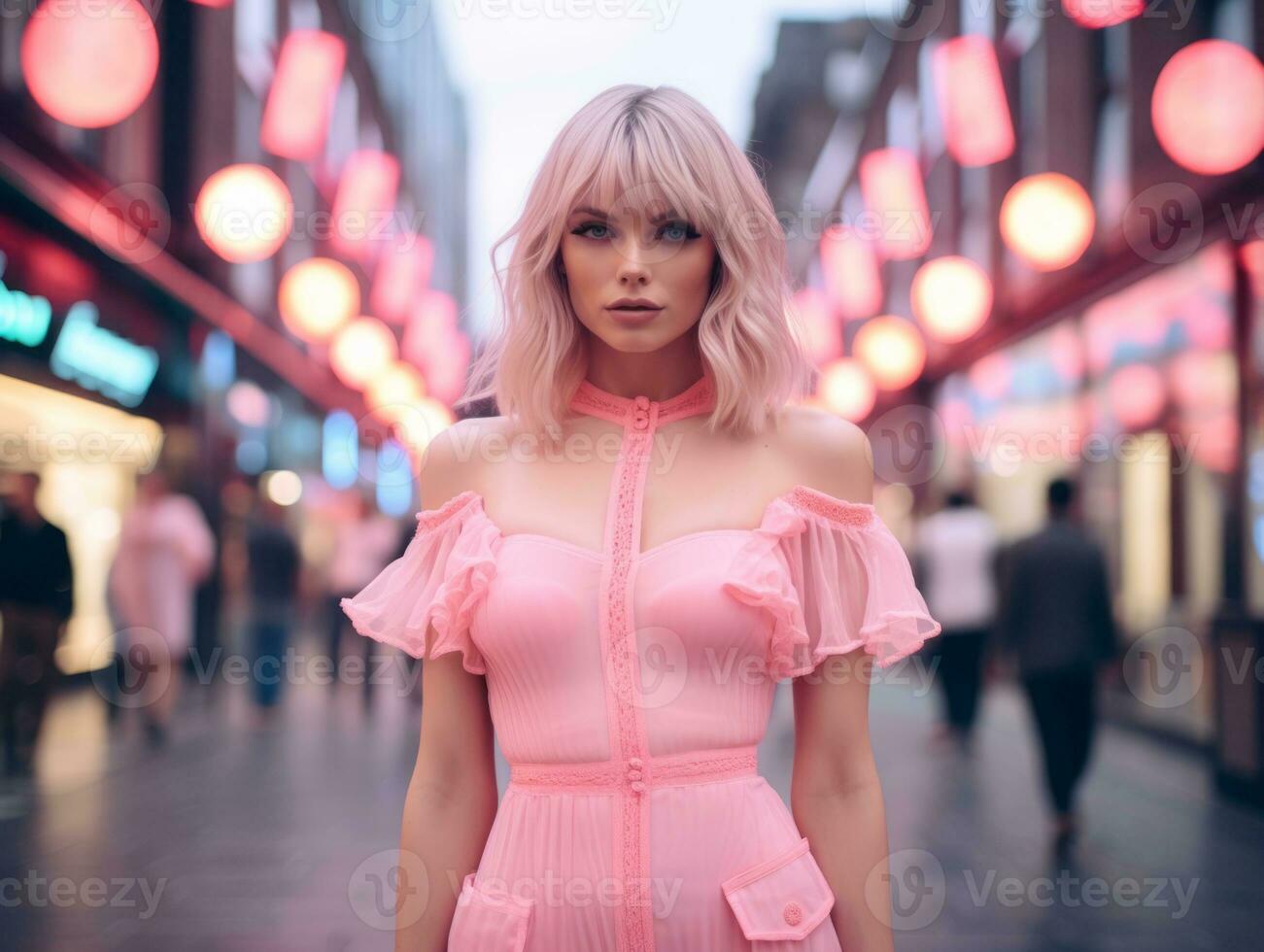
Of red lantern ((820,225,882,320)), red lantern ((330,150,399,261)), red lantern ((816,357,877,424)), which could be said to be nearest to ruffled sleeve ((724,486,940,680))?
red lantern ((330,150,399,261))

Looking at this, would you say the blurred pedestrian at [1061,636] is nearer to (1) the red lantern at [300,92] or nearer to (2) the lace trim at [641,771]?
(2) the lace trim at [641,771]

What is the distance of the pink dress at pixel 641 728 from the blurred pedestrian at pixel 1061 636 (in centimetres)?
599

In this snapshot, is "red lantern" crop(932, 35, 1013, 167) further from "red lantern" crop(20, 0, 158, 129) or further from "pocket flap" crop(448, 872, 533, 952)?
"pocket flap" crop(448, 872, 533, 952)

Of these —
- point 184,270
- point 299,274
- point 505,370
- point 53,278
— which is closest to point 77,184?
point 53,278

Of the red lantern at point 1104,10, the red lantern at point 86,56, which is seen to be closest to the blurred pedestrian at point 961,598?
the red lantern at point 1104,10

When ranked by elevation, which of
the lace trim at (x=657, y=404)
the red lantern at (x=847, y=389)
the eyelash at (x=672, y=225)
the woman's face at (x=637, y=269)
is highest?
the red lantern at (x=847, y=389)

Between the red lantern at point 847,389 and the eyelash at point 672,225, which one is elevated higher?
the red lantern at point 847,389

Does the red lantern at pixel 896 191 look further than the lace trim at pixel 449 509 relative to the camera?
Yes

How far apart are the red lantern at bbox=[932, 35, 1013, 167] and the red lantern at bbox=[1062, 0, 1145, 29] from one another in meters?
0.78

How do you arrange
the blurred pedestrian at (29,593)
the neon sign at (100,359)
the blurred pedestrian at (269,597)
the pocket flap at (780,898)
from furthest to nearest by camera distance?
the neon sign at (100,359)
the blurred pedestrian at (269,597)
the blurred pedestrian at (29,593)
the pocket flap at (780,898)

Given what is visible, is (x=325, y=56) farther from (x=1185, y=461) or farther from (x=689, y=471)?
(x=689, y=471)

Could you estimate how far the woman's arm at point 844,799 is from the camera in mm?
1838

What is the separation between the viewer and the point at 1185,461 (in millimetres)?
10875

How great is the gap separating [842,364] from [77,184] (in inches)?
340
